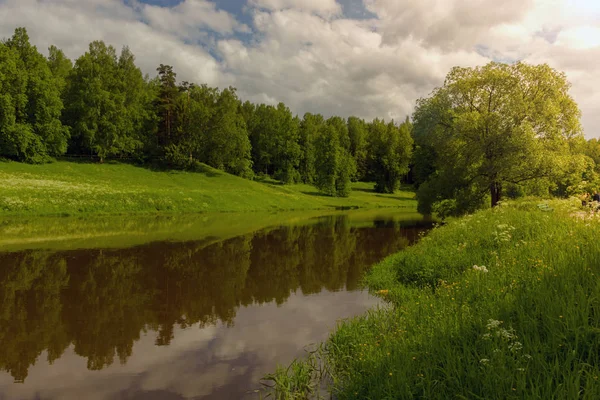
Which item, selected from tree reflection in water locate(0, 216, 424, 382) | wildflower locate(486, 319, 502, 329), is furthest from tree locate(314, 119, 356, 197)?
wildflower locate(486, 319, 502, 329)

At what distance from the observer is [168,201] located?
45094 mm

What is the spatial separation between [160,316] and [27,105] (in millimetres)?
65938

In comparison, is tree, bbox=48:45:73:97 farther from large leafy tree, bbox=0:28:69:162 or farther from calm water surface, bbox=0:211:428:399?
calm water surface, bbox=0:211:428:399

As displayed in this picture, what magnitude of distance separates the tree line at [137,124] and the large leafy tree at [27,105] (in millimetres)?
145

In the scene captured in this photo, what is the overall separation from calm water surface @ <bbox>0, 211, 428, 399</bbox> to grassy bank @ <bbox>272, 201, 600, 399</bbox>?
1627 mm

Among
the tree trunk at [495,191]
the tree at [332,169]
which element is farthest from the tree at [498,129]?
the tree at [332,169]

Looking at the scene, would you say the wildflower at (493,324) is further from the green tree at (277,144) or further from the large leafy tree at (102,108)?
the green tree at (277,144)

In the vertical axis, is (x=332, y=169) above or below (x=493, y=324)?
above

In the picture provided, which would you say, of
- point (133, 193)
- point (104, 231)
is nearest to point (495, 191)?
point (104, 231)

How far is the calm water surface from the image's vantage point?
296 inches

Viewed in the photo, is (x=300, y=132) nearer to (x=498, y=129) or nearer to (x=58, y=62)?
(x=58, y=62)

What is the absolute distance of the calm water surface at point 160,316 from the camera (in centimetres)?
752

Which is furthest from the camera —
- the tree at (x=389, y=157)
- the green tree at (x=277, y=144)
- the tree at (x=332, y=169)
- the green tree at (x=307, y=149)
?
the tree at (x=389, y=157)

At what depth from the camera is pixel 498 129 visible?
28.9 meters
